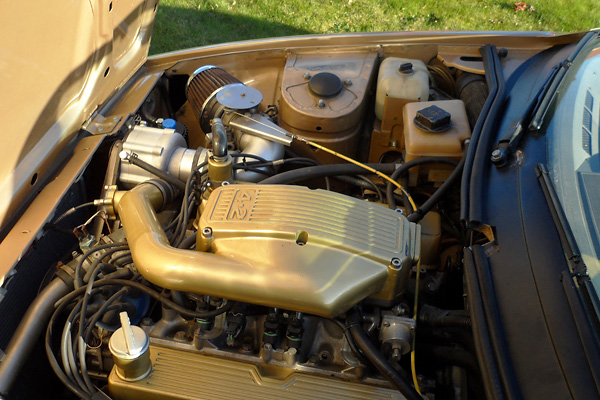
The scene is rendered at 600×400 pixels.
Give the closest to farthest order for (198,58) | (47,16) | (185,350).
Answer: (185,350)
(47,16)
(198,58)

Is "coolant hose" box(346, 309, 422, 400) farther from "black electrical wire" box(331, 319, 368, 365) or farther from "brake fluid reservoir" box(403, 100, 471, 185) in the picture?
"brake fluid reservoir" box(403, 100, 471, 185)

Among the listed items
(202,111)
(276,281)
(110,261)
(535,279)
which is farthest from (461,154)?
(110,261)

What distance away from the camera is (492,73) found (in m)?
1.93

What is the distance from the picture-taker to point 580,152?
1406 mm

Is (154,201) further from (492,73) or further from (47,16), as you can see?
(492,73)

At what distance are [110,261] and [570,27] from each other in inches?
178

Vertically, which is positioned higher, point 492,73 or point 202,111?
point 492,73

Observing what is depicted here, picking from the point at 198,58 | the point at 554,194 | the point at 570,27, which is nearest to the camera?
the point at 554,194

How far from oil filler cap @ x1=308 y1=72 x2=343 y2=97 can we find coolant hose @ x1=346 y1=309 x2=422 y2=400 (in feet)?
3.17

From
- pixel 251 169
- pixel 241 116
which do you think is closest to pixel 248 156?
pixel 251 169

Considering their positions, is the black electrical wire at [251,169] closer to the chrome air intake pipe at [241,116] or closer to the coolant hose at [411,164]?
the chrome air intake pipe at [241,116]

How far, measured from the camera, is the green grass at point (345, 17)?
4.37 meters

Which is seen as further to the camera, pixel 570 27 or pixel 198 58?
pixel 570 27

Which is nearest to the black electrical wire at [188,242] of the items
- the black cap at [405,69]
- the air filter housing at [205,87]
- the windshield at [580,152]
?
the air filter housing at [205,87]
